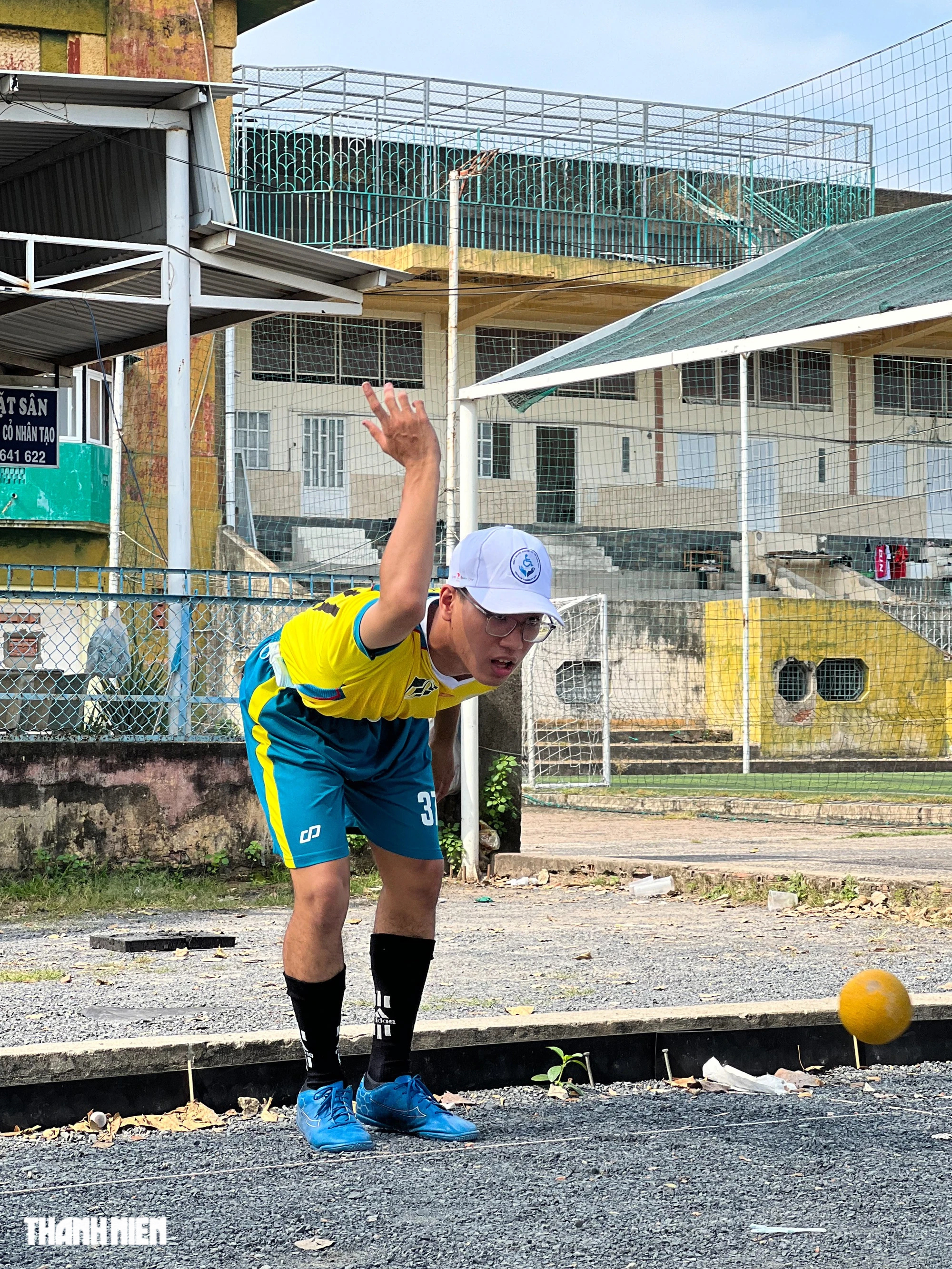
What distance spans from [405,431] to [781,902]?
615 centimetres

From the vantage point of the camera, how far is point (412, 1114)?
4301 mm

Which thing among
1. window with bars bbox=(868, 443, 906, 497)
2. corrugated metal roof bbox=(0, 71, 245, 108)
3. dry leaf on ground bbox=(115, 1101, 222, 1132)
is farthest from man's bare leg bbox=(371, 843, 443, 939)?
window with bars bbox=(868, 443, 906, 497)

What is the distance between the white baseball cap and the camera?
13.0 feet

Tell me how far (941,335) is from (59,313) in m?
21.0

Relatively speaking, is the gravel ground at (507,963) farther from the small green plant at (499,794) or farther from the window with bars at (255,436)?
the window with bars at (255,436)

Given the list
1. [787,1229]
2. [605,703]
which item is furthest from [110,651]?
[605,703]

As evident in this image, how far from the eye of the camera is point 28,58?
22.1 meters

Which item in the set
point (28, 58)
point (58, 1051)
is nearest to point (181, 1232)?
point (58, 1051)

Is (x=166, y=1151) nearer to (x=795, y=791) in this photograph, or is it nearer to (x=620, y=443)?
(x=795, y=791)

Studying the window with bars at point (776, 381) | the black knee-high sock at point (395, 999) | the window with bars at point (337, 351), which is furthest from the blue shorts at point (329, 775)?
the window with bars at point (776, 381)

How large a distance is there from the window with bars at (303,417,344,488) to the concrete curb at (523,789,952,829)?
13.1 metres

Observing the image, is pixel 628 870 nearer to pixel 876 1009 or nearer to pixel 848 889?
pixel 848 889

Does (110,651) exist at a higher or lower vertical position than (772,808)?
higher

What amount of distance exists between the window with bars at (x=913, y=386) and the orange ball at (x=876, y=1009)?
29.5 metres
